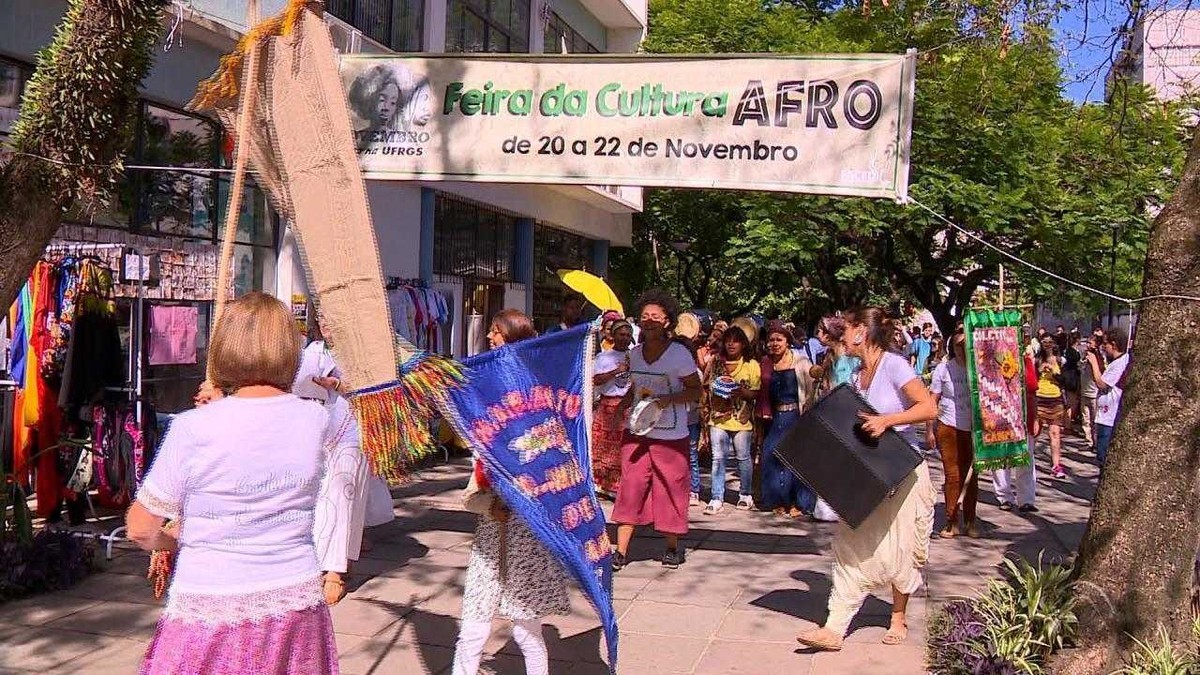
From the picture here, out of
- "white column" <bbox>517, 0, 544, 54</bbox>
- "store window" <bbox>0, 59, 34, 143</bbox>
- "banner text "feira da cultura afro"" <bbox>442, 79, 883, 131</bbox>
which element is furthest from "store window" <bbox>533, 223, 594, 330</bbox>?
"banner text "feira da cultura afro"" <bbox>442, 79, 883, 131</bbox>

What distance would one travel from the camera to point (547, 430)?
448cm

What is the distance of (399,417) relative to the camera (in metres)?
3.73

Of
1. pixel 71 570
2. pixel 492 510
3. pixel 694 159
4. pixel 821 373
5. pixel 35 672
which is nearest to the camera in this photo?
pixel 492 510

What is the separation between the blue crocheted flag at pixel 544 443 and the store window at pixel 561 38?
1492 centimetres

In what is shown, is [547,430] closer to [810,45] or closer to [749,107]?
[749,107]

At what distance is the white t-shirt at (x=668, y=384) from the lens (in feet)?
23.2

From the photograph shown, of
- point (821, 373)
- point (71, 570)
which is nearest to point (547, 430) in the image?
point (71, 570)

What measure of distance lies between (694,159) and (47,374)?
4919mm

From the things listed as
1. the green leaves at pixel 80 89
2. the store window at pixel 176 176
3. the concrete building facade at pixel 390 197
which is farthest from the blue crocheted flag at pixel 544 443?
the store window at pixel 176 176

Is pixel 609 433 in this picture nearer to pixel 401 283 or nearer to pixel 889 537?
pixel 401 283

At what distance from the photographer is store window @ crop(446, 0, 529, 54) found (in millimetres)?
15477

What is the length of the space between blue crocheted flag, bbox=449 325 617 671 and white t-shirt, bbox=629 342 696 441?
2.32 m

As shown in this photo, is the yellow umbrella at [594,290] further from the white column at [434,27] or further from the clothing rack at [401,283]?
the white column at [434,27]

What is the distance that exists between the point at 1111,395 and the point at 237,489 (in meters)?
10.7
